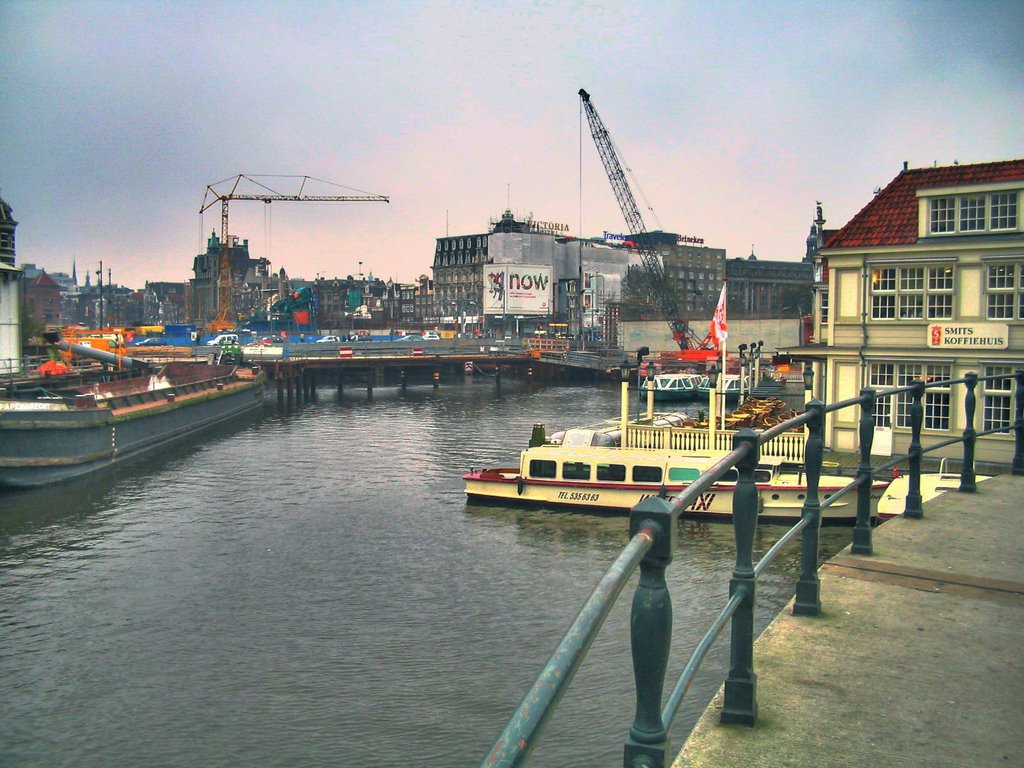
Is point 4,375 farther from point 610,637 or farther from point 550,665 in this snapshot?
point 550,665

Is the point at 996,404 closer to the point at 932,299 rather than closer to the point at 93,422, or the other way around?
the point at 932,299

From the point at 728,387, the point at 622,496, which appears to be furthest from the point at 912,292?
the point at 728,387

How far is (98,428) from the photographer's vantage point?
4581 centimetres

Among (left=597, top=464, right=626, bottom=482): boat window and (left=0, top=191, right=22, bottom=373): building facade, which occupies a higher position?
(left=0, top=191, right=22, bottom=373): building facade

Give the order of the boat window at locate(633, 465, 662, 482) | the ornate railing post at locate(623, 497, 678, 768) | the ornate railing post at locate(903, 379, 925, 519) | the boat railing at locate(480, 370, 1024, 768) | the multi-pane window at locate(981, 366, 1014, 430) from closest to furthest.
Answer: the boat railing at locate(480, 370, 1024, 768) → the ornate railing post at locate(623, 497, 678, 768) → the ornate railing post at locate(903, 379, 925, 519) → the multi-pane window at locate(981, 366, 1014, 430) → the boat window at locate(633, 465, 662, 482)

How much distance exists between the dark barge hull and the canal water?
2.20 metres

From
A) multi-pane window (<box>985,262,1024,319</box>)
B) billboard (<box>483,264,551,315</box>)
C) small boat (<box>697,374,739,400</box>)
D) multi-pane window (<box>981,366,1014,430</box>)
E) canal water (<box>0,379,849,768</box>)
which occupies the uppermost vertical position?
billboard (<box>483,264,551,315</box>)

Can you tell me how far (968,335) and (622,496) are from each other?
42.9 ft

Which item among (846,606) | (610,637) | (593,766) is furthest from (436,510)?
(846,606)

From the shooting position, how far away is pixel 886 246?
32219 mm

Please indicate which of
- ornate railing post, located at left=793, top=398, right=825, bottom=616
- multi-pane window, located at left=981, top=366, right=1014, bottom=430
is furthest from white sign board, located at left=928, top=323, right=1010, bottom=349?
ornate railing post, located at left=793, top=398, right=825, bottom=616

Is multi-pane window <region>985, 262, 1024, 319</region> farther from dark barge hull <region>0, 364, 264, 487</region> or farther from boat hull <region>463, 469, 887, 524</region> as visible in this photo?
dark barge hull <region>0, 364, 264, 487</region>

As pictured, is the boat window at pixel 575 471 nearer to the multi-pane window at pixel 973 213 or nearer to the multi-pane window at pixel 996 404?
the multi-pane window at pixel 996 404

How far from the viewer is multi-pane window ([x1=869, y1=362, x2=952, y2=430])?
31.9 metres
